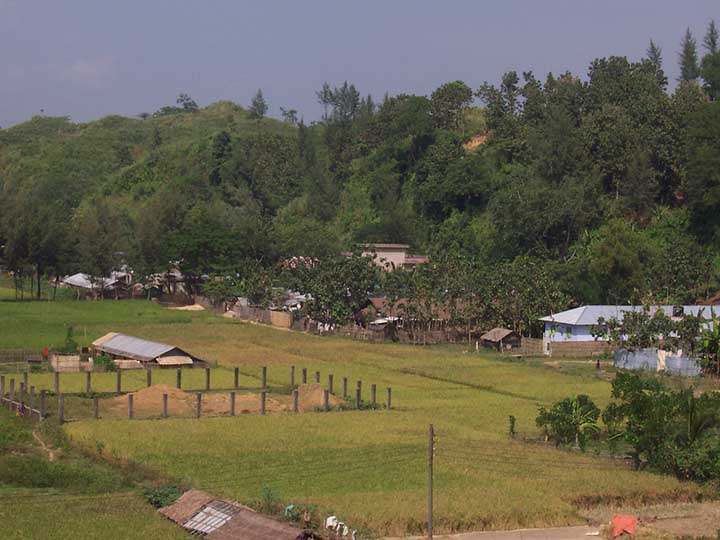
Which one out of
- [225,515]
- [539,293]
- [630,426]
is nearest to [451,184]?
[539,293]

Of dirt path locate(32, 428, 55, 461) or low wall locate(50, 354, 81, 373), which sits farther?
low wall locate(50, 354, 81, 373)

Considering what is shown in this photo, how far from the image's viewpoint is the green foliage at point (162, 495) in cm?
2598


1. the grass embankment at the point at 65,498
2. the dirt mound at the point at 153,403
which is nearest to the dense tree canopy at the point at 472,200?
the dirt mound at the point at 153,403

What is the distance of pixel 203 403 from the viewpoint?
39000mm

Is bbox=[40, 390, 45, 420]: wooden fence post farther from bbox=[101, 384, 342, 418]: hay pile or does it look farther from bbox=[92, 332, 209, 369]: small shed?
bbox=[92, 332, 209, 369]: small shed

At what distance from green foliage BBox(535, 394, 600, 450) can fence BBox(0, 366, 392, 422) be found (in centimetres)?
791

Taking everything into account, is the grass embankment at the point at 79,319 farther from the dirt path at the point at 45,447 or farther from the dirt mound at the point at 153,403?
the dirt path at the point at 45,447

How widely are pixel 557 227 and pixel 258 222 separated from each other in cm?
2599

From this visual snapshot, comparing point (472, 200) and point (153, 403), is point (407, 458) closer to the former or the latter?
point (153, 403)

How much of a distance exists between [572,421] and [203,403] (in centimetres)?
1276

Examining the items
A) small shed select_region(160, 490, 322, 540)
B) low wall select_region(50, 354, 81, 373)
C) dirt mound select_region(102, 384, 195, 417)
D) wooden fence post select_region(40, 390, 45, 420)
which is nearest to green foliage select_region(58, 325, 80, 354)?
low wall select_region(50, 354, 81, 373)

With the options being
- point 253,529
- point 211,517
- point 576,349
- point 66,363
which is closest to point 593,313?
point 576,349

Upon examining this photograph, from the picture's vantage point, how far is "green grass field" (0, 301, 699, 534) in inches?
1008

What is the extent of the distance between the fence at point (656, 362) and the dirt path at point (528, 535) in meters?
25.7
